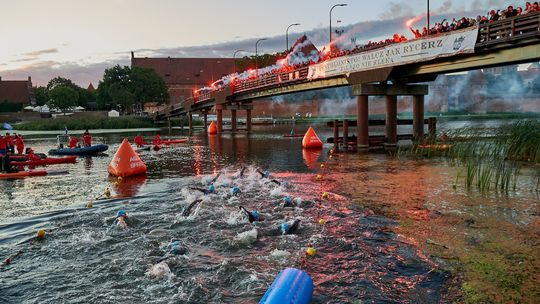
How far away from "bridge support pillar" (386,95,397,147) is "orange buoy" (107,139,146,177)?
1761 centimetres

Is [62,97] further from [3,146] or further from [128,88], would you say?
[3,146]

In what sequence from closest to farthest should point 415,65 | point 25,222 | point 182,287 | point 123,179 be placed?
1. point 182,287
2. point 25,222
3. point 123,179
4. point 415,65

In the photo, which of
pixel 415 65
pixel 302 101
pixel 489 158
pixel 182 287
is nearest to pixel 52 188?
pixel 182 287

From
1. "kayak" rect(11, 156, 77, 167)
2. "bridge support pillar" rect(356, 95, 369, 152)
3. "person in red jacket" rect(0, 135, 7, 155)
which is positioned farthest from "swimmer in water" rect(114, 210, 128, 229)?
"bridge support pillar" rect(356, 95, 369, 152)

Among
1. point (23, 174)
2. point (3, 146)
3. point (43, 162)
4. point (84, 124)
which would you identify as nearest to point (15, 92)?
point (84, 124)

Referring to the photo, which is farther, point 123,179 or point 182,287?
point 123,179

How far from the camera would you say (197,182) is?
2025 cm

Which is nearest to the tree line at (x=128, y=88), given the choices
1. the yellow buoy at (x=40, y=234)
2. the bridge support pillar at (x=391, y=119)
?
the bridge support pillar at (x=391, y=119)

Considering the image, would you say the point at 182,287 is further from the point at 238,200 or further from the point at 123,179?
the point at 123,179

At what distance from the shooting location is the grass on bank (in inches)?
3324

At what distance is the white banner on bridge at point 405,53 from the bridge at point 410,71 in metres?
0.07

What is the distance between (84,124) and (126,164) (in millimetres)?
70397

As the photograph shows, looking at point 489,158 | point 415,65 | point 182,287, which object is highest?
point 415,65

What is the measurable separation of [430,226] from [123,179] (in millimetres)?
15152
